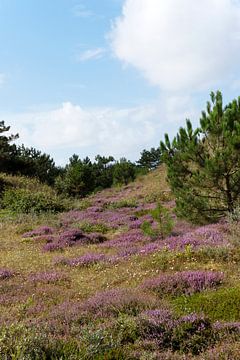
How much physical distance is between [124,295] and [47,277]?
343 centimetres

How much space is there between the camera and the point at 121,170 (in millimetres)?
57469

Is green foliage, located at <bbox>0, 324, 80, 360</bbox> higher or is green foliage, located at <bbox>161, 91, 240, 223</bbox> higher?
green foliage, located at <bbox>161, 91, 240, 223</bbox>

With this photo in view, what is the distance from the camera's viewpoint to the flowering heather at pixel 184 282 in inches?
335

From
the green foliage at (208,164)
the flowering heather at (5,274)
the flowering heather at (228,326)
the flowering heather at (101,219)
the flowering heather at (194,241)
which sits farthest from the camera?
the flowering heather at (101,219)

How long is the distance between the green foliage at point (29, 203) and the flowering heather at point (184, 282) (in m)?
18.2

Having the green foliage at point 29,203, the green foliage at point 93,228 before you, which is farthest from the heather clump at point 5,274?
the green foliage at point 29,203

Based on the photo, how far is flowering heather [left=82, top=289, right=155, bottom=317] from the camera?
7.16 meters

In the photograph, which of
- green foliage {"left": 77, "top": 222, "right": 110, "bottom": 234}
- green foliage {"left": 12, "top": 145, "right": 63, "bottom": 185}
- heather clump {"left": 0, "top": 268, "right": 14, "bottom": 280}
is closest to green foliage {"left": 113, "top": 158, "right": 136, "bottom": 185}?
green foliage {"left": 12, "top": 145, "right": 63, "bottom": 185}

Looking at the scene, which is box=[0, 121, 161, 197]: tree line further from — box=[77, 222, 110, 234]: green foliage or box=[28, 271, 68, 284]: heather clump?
box=[28, 271, 68, 284]: heather clump

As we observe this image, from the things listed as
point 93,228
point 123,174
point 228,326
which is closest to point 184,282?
point 228,326

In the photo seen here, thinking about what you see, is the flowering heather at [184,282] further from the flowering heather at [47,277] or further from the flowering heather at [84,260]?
the flowering heather at [84,260]

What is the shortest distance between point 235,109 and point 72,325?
34.9 ft

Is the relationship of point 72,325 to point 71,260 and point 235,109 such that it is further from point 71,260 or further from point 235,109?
point 235,109

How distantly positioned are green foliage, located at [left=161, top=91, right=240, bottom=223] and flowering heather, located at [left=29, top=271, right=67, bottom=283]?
6.17 meters
